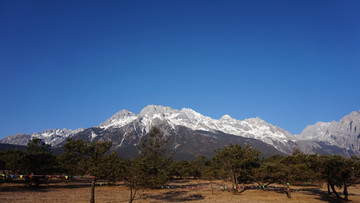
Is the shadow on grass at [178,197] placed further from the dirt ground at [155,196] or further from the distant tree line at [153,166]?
the distant tree line at [153,166]

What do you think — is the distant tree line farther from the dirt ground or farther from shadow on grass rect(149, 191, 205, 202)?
shadow on grass rect(149, 191, 205, 202)

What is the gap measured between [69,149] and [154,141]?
22106 mm

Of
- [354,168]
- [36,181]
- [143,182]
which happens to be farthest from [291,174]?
[36,181]

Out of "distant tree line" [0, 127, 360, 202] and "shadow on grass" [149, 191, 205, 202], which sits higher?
"distant tree line" [0, 127, 360, 202]

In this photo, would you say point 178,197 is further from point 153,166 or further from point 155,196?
point 153,166

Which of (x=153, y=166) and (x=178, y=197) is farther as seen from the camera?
(x=178, y=197)

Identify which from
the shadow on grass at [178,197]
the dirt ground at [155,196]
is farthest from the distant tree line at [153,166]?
the shadow on grass at [178,197]

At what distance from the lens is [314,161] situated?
32375 millimetres

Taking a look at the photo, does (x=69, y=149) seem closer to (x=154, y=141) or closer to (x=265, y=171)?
(x=154, y=141)

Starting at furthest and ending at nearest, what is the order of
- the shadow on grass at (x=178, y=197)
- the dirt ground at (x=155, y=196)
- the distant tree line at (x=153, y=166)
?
1. the shadow on grass at (x=178, y=197)
2. the dirt ground at (x=155, y=196)
3. the distant tree line at (x=153, y=166)

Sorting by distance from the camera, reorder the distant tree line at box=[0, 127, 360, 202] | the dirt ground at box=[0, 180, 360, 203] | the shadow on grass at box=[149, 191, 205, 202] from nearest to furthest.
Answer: the distant tree line at box=[0, 127, 360, 202], the dirt ground at box=[0, 180, 360, 203], the shadow on grass at box=[149, 191, 205, 202]

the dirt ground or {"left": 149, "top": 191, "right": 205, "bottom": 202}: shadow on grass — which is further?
{"left": 149, "top": 191, "right": 205, "bottom": 202}: shadow on grass

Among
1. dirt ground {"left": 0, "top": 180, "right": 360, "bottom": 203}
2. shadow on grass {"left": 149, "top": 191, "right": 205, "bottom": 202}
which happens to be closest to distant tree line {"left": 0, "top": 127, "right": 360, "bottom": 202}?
dirt ground {"left": 0, "top": 180, "right": 360, "bottom": 203}

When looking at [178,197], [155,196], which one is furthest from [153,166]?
[155,196]
